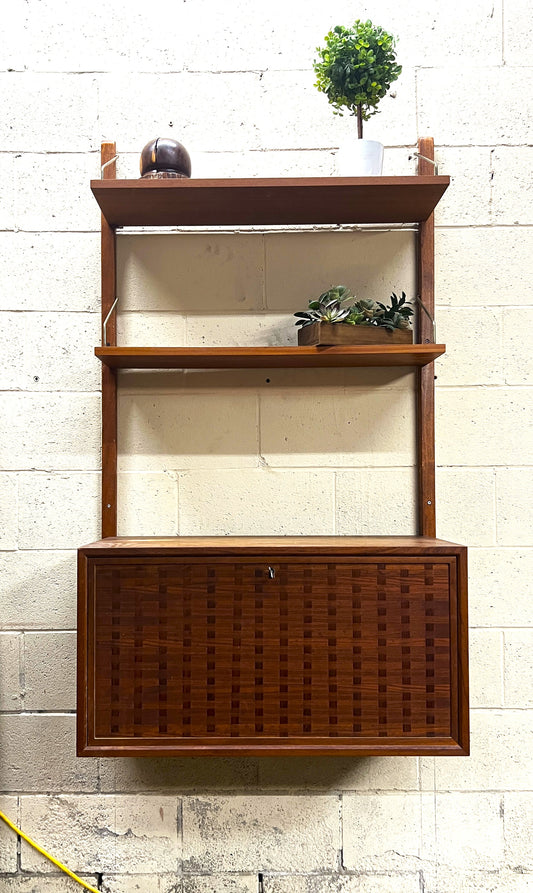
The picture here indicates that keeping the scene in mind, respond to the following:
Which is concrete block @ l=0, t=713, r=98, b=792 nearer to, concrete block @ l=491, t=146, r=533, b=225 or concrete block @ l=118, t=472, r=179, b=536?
concrete block @ l=118, t=472, r=179, b=536

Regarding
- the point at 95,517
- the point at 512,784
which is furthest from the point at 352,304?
the point at 512,784

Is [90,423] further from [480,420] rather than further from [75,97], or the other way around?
[480,420]

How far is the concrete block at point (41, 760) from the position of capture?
169cm

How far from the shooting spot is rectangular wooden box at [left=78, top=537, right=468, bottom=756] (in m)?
1.40

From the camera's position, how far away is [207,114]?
1.72m

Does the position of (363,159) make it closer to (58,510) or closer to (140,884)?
(58,510)

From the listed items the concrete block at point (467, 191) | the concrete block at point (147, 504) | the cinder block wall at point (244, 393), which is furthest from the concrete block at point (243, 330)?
the concrete block at point (467, 191)

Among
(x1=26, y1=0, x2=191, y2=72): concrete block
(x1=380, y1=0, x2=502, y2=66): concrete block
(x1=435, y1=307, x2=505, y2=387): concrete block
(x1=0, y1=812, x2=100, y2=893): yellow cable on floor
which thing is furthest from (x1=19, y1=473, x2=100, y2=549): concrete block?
(x1=380, y1=0, x2=502, y2=66): concrete block

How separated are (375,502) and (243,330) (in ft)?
1.70

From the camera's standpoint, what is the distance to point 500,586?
1.70 meters

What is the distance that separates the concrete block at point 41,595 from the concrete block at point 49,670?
0.10 ft

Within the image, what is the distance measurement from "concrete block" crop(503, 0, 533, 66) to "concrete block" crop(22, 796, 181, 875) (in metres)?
1.95

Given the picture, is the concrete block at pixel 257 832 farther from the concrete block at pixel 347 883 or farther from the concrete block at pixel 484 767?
the concrete block at pixel 484 767

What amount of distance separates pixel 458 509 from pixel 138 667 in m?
0.82
